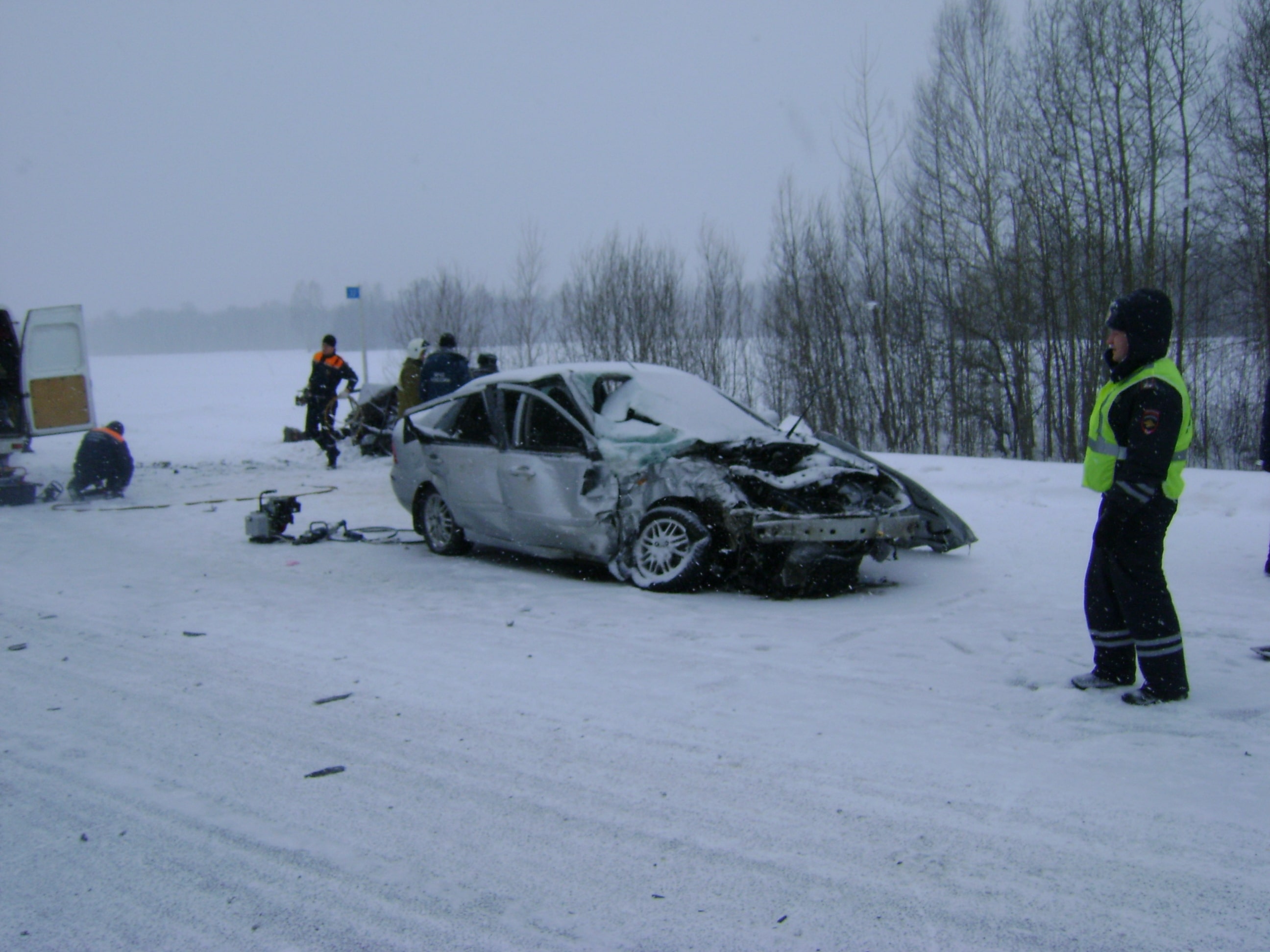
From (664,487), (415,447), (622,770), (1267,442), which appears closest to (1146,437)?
(622,770)

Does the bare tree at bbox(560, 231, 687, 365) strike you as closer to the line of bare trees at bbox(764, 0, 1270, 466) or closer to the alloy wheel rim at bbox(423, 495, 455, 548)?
the line of bare trees at bbox(764, 0, 1270, 466)

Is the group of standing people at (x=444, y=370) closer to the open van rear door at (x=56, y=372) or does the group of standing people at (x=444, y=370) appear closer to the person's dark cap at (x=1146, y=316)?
the open van rear door at (x=56, y=372)

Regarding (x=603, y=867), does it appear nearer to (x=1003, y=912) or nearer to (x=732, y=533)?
(x=1003, y=912)

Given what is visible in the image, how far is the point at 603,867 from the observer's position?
2.90 m

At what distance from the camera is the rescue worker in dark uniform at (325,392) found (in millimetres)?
15703

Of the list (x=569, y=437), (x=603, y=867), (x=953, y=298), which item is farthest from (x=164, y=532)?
(x=953, y=298)

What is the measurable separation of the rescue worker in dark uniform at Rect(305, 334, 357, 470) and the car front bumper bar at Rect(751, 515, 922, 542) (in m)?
11.2

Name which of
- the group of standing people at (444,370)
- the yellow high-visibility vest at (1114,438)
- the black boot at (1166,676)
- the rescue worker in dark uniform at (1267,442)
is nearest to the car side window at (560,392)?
the yellow high-visibility vest at (1114,438)

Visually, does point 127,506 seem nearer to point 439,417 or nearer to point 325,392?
point 325,392

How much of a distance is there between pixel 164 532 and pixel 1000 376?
17.4 metres

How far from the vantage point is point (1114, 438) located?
4.23 m

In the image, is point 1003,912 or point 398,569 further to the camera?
point 398,569

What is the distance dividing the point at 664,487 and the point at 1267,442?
4.44m

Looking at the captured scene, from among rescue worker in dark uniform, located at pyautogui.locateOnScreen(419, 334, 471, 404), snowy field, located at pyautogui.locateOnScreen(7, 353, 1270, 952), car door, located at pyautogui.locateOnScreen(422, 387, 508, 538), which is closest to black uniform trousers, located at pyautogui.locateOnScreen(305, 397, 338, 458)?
rescue worker in dark uniform, located at pyautogui.locateOnScreen(419, 334, 471, 404)
